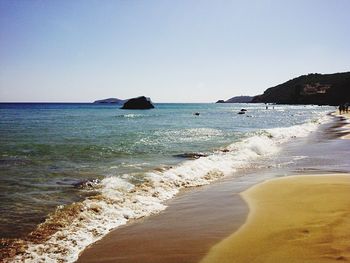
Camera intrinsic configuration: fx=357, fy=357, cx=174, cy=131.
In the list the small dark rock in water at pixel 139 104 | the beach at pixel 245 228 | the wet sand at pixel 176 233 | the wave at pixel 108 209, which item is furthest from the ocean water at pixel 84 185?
the small dark rock in water at pixel 139 104

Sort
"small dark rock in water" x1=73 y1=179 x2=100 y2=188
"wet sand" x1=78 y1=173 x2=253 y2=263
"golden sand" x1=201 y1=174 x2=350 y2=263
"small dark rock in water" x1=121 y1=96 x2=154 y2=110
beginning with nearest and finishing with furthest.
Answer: "golden sand" x1=201 y1=174 x2=350 y2=263, "wet sand" x1=78 y1=173 x2=253 y2=263, "small dark rock in water" x1=73 y1=179 x2=100 y2=188, "small dark rock in water" x1=121 y1=96 x2=154 y2=110

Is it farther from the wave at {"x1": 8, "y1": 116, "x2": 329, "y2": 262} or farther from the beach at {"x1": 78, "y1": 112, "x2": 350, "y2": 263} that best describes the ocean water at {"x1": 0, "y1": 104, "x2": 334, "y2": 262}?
the beach at {"x1": 78, "y1": 112, "x2": 350, "y2": 263}

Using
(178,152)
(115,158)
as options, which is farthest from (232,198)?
(178,152)

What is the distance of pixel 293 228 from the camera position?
23.5ft

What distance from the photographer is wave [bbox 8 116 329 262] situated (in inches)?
271

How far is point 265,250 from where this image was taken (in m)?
6.17

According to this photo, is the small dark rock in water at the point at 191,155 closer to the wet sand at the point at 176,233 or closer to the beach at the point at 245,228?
the beach at the point at 245,228

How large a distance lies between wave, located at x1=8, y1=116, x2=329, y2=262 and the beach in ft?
1.44

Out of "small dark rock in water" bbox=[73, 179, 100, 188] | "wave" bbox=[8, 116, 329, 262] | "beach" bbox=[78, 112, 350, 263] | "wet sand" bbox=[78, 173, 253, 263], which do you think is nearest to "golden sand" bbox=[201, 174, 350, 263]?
"beach" bbox=[78, 112, 350, 263]

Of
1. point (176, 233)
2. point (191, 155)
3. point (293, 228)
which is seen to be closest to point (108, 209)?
point (176, 233)

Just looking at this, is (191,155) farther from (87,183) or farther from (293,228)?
(293,228)

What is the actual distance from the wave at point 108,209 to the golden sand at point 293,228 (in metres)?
2.71

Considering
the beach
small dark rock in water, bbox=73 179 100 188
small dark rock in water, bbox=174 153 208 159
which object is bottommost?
small dark rock in water, bbox=174 153 208 159

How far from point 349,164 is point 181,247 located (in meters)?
12.0
